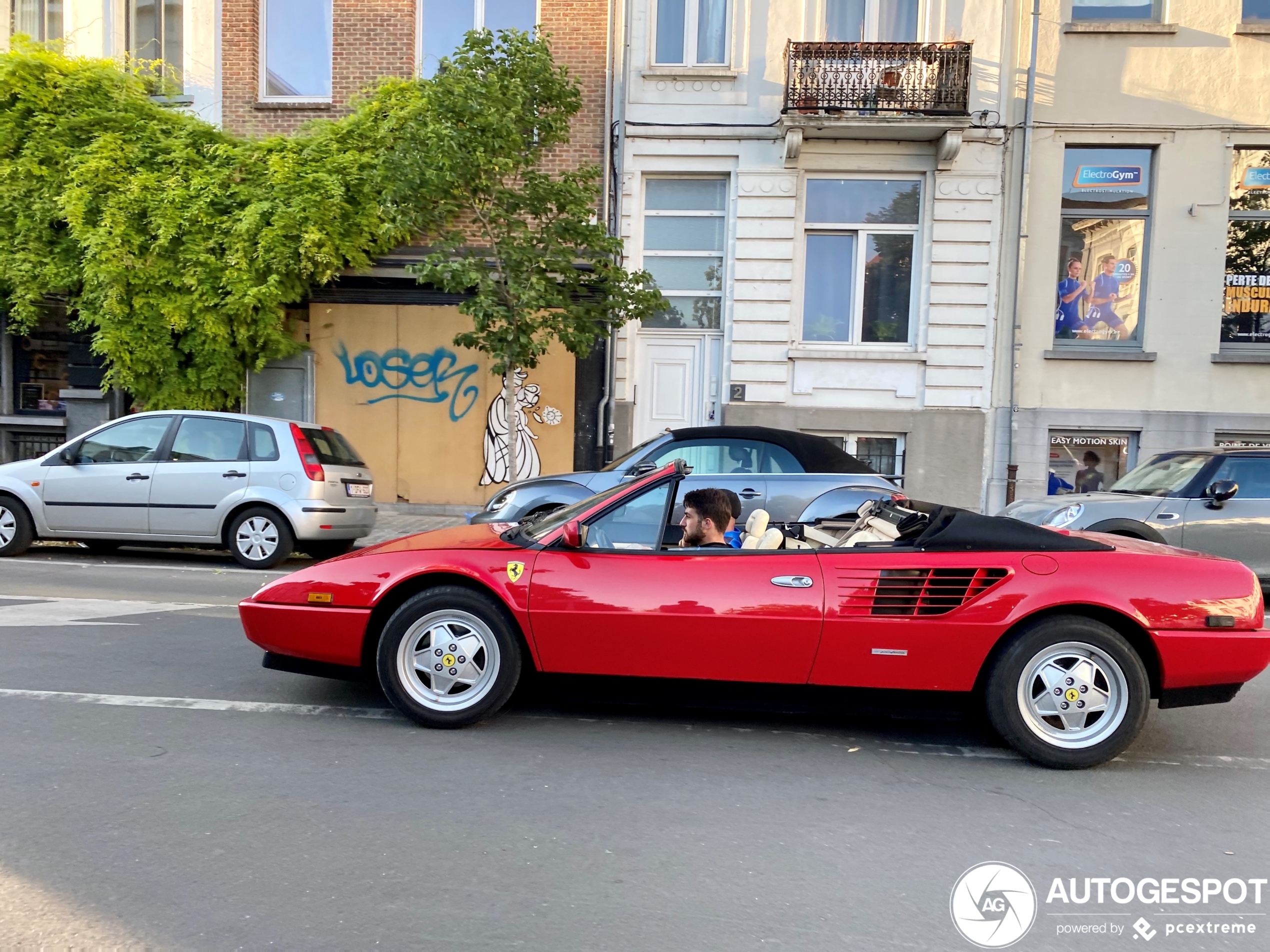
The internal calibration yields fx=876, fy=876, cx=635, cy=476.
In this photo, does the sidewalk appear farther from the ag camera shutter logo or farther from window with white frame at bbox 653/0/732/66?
the ag camera shutter logo

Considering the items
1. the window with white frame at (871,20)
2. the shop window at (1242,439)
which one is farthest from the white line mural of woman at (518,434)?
the shop window at (1242,439)

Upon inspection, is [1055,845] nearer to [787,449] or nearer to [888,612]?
[888,612]

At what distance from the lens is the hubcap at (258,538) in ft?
31.2

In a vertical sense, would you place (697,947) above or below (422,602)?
below

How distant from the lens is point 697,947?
2674 millimetres

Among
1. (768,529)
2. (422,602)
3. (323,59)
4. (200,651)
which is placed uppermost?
(323,59)


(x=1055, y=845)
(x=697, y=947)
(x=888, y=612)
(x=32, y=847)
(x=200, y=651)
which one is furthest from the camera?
(x=200, y=651)

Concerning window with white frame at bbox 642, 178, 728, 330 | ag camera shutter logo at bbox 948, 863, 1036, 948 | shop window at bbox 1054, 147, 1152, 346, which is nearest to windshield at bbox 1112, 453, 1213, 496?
shop window at bbox 1054, 147, 1152, 346

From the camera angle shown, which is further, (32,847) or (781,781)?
(781,781)

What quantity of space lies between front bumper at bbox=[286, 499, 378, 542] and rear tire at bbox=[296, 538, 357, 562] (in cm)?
11

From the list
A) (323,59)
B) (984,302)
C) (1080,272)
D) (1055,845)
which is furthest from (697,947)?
(323,59)

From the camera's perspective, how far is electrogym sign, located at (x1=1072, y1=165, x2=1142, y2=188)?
45.9ft

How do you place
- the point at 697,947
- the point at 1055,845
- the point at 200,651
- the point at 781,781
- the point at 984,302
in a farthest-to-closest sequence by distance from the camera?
the point at 984,302 → the point at 200,651 → the point at 781,781 → the point at 1055,845 → the point at 697,947

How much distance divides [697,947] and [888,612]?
2.00m
